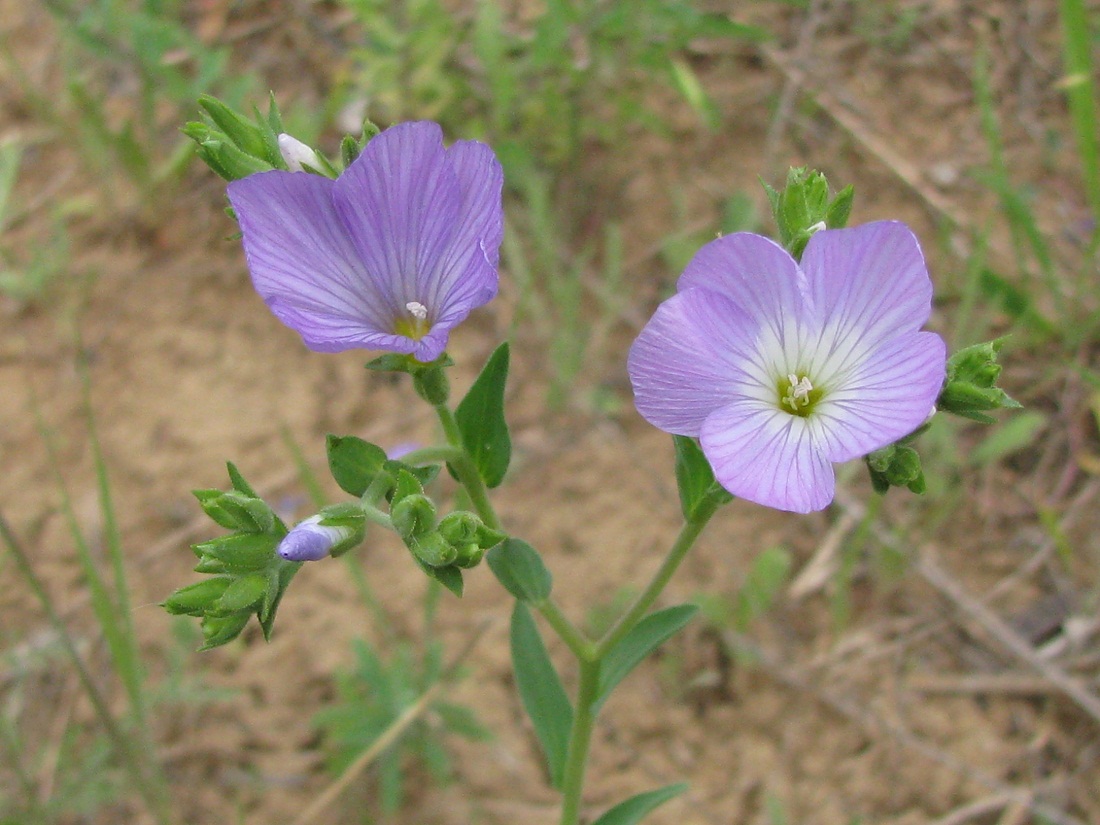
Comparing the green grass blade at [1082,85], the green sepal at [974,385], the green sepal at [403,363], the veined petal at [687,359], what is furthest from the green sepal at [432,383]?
the green grass blade at [1082,85]

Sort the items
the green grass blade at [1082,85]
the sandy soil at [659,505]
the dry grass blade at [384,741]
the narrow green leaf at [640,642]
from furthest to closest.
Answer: the green grass blade at [1082,85]
the sandy soil at [659,505]
the dry grass blade at [384,741]
the narrow green leaf at [640,642]

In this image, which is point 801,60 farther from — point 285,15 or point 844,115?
point 285,15

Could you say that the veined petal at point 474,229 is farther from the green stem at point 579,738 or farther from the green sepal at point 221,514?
the green stem at point 579,738

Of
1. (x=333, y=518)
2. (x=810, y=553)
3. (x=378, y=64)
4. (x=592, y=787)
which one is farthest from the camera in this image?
(x=378, y=64)

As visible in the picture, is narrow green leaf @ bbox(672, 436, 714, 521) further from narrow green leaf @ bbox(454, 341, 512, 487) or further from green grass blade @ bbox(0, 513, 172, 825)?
green grass blade @ bbox(0, 513, 172, 825)

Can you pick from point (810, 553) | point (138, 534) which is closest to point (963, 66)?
point (810, 553)

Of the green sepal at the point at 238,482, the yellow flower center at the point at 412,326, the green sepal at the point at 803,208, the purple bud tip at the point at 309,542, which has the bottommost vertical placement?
the purple bud tip at the point at 309,542

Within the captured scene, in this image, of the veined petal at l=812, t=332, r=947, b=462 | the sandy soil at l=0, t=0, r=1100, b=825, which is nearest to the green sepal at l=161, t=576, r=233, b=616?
the veined petal at l=812, t=332, r=947, b=462

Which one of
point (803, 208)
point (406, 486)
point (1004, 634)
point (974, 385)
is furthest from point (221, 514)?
point (1004, 634)
